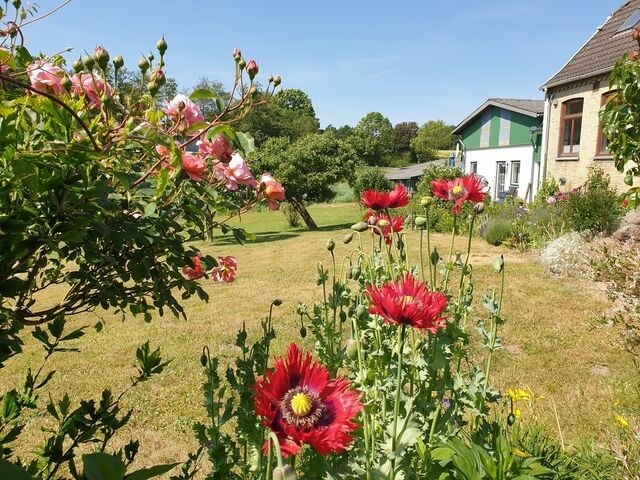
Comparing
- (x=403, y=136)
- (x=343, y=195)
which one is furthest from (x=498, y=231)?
(x=403, y=136)

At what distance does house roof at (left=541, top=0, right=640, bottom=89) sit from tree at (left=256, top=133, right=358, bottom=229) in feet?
25.6

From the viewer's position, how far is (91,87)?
135 cm

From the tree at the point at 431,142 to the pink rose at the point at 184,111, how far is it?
67640mm

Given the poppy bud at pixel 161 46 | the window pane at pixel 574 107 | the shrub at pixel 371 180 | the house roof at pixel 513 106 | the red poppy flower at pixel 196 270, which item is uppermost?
the house roof at pixel 513 106

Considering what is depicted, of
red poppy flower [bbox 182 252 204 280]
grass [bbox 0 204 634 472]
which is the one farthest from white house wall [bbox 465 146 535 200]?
red poppy flower [bbox 182 252 204 280]

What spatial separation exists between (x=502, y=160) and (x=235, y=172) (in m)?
22.3

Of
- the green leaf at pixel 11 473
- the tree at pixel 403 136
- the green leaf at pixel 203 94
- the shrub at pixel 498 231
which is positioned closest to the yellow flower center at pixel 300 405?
the green leaf at pixel 11 473

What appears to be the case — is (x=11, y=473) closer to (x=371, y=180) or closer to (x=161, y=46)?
(x=161, y=46)

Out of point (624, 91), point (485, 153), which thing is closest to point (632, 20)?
point (485, 153)

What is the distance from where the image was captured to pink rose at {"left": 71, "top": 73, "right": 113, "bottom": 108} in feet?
4.23

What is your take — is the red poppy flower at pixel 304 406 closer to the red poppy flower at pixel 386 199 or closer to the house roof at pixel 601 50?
the red poppy flower at pixel 386 199

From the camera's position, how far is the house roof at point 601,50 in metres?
13.5

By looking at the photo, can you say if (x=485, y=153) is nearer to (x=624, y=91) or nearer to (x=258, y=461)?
(x=624, y=91)

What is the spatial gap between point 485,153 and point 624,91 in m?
21.3
